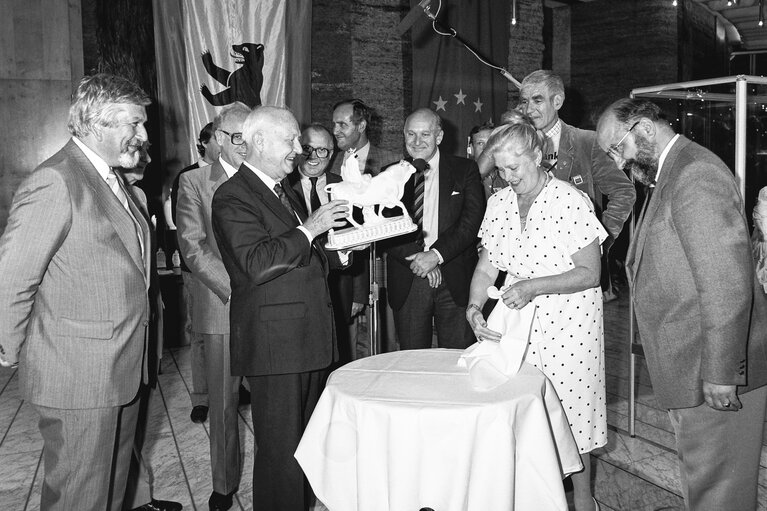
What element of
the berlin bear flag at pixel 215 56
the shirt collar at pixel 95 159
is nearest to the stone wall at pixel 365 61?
the berlin bear flag at pixel 215 56

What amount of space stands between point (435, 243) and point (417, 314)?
41 centimetres

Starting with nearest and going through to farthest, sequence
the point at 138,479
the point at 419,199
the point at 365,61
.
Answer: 1. the point at 138,479
2. the point at 419,199
3. the point at 365,61

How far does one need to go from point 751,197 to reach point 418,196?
1875mm

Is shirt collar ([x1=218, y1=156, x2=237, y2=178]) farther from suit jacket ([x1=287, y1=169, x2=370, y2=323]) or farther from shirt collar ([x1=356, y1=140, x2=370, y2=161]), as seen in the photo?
shirt collar ([x1=356, y1=140, x2=370, y2=161])

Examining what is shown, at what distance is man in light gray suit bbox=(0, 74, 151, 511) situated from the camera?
6.57ft

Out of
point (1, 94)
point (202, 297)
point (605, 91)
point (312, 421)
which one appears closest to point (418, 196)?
point (202, 297)

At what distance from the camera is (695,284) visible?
2.04 m

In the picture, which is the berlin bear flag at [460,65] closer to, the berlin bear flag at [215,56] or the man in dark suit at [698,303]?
the berlin bear flag at [215,56]

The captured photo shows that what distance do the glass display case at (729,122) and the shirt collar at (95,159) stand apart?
2.81 m

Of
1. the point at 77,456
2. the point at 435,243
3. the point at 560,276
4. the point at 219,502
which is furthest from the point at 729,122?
the point at 77,456

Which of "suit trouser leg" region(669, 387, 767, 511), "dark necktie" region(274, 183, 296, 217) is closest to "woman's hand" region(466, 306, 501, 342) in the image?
"suit trouser leg" region(669, 387, 767, 511)

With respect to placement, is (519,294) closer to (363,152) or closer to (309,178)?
(309,178)

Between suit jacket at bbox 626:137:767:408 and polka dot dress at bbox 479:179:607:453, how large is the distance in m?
0.27

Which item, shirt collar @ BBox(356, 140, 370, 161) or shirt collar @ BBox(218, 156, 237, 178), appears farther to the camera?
shirt collar @ BBox(356, 140, 370, 161)
